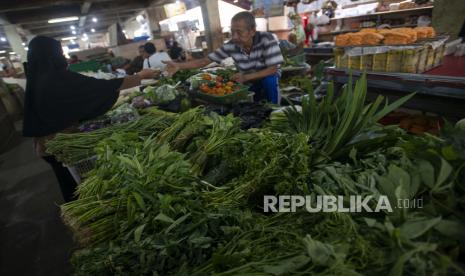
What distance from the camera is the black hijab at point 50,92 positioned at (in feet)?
9.04

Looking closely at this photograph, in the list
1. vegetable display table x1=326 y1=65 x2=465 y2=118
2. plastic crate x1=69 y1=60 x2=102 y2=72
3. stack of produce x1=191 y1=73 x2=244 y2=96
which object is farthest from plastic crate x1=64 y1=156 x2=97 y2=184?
plastic crate x1=69 y1=60 x2=102 y2=72

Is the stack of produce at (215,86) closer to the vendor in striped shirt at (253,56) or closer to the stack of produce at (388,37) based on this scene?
the vendor in striped shirt at (253,56)

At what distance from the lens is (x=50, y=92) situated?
9.02 feet

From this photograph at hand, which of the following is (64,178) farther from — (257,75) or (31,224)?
(257,75)

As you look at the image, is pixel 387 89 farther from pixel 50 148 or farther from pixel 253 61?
pixel 50 148

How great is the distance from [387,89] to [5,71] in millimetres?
20291

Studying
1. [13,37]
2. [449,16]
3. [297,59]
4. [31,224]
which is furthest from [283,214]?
[13,37]

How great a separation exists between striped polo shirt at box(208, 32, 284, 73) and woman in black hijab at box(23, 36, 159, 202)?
6.39ft

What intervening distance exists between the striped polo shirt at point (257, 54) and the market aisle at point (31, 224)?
293 cm

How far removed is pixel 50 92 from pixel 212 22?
474 cm

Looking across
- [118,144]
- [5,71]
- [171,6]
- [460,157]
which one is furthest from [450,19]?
[5,71]

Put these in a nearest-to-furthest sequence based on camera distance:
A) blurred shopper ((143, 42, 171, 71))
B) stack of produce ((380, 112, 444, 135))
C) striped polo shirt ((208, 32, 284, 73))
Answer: stack of produce ((380, 112, 444, 135))
striped polo shirt ((208, 32, 284, 73))
blurred shopper ((143, 42, 171, 71))

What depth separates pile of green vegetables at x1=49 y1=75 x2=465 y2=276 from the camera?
0.86 meters

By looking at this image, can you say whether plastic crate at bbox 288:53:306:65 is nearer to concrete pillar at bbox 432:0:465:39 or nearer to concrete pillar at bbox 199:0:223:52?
concrete pillar at bbox 199:0:223:52
